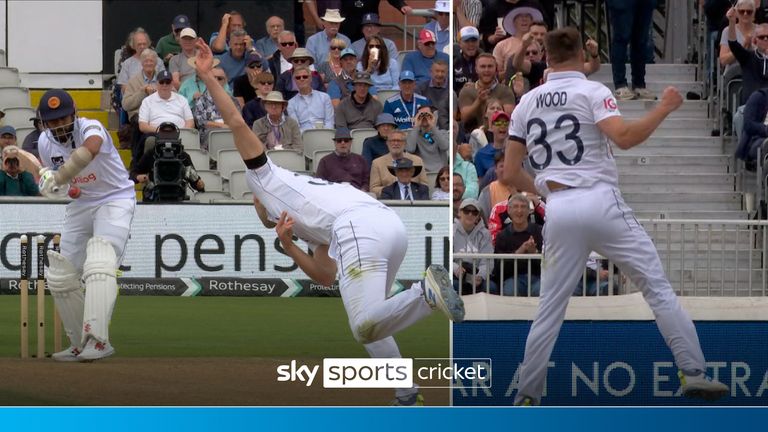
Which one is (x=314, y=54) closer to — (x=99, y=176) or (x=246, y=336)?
(x=246, y=336)

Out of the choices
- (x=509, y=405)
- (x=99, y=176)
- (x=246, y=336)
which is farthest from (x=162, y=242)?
(x=509, y=405)

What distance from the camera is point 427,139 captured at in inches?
415

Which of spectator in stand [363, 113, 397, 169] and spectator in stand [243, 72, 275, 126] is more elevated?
spectator in stand [243, 72, 275, 126]

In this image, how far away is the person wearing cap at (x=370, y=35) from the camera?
12672 mm

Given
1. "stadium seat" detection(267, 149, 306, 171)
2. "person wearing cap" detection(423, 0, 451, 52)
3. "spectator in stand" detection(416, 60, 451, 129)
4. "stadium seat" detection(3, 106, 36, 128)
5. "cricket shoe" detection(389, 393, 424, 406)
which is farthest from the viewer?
"stadium seat" detection(3, 106, 36, 128)

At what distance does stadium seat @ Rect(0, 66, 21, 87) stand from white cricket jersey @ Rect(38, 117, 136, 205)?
3.71 m

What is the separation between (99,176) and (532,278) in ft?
7.28

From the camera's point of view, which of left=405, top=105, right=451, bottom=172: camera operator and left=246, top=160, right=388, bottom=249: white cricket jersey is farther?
left=405, top=105, right=451, bottom=172: camera operator

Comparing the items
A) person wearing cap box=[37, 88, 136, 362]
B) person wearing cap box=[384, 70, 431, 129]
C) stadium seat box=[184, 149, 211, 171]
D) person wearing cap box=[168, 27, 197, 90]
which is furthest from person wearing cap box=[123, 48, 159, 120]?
person wearing cap box=[37, 88, 136, 362]

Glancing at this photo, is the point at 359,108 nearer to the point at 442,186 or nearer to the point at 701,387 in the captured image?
the point at 442,186

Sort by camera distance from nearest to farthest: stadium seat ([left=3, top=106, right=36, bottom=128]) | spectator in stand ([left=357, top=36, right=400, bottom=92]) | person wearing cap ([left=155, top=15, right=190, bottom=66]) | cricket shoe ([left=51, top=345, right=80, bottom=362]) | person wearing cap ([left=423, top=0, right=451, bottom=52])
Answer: cricket shoe ([left=51, top=345, right=80, bottom=362]) < person wearing cap ([left=423, top=0, right=451, bottom=52]) < stadium seat ([left=3, top=106, right=36, bottom=128]) < spectator in stand ([left=357, top=36, right=400, bottom=92]) < person wearing cap ([left=155, top=15, right=190, bottom=66])

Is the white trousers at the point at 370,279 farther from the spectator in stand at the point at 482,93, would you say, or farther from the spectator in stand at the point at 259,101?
the spectator in stand at the point at 259,101

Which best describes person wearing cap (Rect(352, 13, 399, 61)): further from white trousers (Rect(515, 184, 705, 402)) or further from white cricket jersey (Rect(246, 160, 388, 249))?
white trousers (Rect(515, 184, 705, 402))

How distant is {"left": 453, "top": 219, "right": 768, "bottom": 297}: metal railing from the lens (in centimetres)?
755
